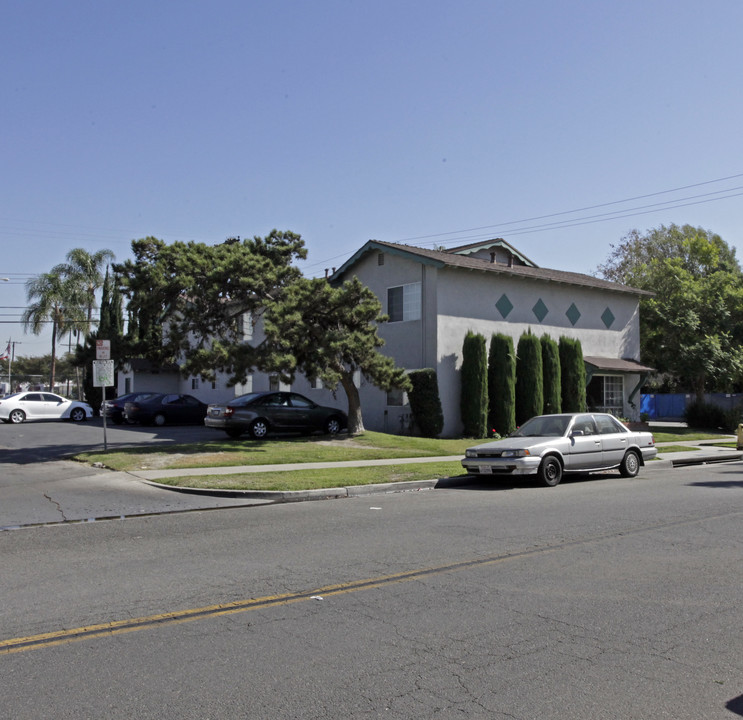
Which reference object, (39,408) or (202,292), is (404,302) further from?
(39,408)

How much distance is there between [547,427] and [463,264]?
12.0m

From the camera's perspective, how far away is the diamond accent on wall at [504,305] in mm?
28264

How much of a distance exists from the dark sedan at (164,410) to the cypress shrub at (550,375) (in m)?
14.3

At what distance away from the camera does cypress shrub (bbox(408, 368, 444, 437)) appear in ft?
83.6

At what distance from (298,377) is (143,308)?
11.5m

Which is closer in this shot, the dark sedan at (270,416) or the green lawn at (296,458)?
the green lawn at (296,458)

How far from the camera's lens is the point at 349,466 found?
1723 centimetres

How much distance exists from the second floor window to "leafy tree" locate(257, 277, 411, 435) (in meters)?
4.48

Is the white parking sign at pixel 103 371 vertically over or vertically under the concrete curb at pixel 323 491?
over

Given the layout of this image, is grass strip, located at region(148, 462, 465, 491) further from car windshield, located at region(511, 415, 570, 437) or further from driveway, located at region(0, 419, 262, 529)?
car windshield, located at region(511, 415, 570, 437)

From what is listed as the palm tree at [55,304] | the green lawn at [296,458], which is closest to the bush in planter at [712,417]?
the green lawn at [296,458]

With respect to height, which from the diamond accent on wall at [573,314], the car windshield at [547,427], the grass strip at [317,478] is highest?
the diamond accent on wall at [573,314]

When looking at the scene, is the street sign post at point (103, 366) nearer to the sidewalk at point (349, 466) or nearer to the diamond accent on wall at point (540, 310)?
the sidewalk at point (349, 466)

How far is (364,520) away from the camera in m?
10.5
